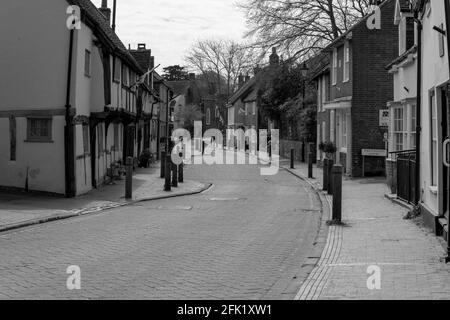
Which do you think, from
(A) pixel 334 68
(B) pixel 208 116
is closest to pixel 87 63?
(A) pixel 334 68

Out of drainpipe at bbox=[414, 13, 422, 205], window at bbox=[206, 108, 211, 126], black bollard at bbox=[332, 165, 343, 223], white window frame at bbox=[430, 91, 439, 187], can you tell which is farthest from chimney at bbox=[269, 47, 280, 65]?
window at bbox=[206, 108, 211, 126]

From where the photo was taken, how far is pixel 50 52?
19016 millimetres

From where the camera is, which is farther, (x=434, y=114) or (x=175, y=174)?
(x=175, y=174)

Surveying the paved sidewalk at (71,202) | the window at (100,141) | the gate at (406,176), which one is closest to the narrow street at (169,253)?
Answer: the paved sidewalk at (71,202)

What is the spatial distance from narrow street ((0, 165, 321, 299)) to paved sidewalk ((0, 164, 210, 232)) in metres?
0.56

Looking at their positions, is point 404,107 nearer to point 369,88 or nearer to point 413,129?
point 413,129

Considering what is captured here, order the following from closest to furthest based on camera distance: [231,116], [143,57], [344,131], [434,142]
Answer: [434,142] → [344,131] → [143,57] → [231,116]

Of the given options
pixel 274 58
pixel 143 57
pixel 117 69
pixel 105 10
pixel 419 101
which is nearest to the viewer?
pixel 419 101

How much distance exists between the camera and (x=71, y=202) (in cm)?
1750

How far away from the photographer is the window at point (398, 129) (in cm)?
1945

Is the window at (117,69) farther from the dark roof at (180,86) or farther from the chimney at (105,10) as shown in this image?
the dark roof at (180,86)

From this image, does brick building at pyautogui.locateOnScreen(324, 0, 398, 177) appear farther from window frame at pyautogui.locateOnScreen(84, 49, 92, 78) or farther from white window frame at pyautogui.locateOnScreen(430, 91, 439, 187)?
white window frame at pyautogui.locateOnScreen(430, 91, 439, 187)

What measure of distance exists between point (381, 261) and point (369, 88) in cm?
1833
